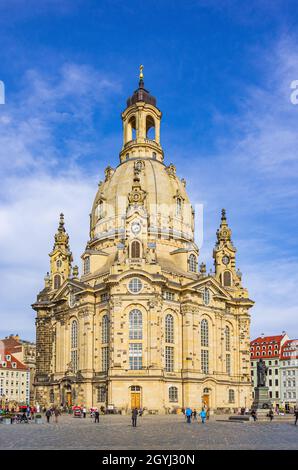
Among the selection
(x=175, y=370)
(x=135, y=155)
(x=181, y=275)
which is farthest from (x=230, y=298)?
(x=135, y=155)

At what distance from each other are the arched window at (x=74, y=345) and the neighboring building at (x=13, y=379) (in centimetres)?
3743

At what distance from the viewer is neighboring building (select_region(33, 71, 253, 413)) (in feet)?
240

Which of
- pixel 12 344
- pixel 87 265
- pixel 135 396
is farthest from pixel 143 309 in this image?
pixel 12 344

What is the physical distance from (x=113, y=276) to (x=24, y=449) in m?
47.4

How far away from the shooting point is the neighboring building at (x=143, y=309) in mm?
73125

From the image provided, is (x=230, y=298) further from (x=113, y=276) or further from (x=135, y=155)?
(x=135, y=155)

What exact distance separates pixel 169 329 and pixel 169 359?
3.84 m

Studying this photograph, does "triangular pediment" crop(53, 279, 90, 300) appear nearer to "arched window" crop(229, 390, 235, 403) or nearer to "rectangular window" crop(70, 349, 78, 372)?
"rectangular window" crop(70, 349, 78, 372)

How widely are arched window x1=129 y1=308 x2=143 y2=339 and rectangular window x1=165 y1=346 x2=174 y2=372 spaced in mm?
5261

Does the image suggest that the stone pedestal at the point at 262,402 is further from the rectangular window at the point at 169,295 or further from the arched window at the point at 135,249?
the arched window at the point at 135,249

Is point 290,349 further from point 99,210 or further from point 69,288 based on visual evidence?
point 69,288

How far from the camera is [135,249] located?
7762 centimetres

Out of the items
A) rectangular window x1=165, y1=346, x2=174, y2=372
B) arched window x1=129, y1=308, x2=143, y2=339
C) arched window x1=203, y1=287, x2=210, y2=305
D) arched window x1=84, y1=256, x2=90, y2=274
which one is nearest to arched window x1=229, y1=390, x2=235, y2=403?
rectangular window x1=165, y1=346, x2=174, y2=372

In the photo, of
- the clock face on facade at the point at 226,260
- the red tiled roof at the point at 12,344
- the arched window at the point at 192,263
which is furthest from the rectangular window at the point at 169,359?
the red tiled roof at the point at 12,344
